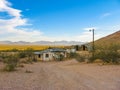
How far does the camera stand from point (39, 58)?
233ft

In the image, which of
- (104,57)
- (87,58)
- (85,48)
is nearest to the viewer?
(104,57)

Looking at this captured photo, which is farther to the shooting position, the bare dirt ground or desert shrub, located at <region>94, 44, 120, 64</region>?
desert shrub, located at <region>94, 44, 120, 64</region>

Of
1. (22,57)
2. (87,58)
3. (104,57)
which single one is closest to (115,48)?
(104,57)

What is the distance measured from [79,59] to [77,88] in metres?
32.8

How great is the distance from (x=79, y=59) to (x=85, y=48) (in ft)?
180

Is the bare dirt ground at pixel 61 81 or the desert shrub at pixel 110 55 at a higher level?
the desert shrub at pixel 110 55

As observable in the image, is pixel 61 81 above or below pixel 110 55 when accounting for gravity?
below

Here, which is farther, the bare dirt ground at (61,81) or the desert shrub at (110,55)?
the desert shrub at (110,55)

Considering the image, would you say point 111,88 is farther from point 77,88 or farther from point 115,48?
point 115,48

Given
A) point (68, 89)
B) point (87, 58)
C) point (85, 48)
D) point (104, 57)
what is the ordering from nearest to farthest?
point (68, 89)
point (104, 57)
point (87, 58)
point (85, 48)

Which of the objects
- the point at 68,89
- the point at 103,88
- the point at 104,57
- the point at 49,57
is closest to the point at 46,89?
the point at 68,89

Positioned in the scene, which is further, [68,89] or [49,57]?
[49,57]

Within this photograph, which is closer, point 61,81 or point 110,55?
point 61,81

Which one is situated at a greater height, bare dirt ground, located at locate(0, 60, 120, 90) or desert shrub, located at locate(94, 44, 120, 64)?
desert shrub, located at locate(94, 44, 120, 64)
